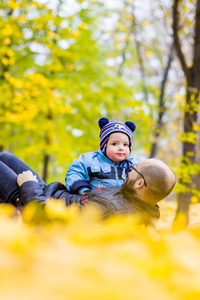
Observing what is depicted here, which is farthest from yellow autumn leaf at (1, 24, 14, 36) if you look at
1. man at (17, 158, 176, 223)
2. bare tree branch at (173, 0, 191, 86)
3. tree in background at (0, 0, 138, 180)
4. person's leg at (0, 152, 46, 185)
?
man at (17, 158, 176, 223)

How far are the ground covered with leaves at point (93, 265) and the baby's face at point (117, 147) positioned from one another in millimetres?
1651

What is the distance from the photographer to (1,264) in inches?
18.7

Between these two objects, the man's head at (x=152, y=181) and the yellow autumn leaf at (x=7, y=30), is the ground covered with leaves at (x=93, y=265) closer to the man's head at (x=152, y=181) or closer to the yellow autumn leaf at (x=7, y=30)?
the man's head at (x=152, y=181)

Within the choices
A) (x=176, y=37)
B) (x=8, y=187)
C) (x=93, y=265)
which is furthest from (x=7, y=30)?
(x=93, y=265)

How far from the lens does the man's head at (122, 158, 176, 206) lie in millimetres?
1611

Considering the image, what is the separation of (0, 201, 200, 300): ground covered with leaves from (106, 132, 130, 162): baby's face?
1.65 m

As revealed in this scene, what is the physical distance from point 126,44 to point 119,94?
6.09 m

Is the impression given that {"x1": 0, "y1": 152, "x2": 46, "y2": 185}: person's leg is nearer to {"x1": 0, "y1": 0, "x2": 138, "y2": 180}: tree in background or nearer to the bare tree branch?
{"x1": 0, "y1": 0, "x2": 138, "y2": 180}: tree in background

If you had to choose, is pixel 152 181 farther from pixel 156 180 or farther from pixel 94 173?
pixel 94 173

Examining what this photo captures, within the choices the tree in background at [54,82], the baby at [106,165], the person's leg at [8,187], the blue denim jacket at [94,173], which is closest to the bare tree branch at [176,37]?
the tree in background at [54,82]

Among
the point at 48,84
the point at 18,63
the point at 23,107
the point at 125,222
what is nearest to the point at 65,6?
the point at 18,63

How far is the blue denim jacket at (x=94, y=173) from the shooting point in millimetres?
2193

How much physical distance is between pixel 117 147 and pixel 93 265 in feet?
6.06

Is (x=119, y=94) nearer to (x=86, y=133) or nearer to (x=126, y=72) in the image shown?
(x=86, y=133)
